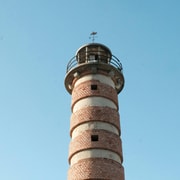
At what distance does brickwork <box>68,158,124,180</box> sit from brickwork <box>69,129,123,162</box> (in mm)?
729

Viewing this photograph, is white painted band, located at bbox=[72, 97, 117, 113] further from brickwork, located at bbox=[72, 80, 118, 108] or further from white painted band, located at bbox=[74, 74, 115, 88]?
white painted band, located at bbox=[74, 74, 115, 88]

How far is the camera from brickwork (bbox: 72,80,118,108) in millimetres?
19109

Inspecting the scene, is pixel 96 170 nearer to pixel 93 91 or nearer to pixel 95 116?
pixel 95 116

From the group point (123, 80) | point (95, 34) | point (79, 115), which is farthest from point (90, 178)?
point (95, 34)

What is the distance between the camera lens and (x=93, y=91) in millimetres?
19203

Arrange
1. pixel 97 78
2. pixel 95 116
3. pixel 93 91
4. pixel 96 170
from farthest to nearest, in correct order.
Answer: pixel 97 78 → pixel 93 91 → pixel 95 116 → pixel 96 170

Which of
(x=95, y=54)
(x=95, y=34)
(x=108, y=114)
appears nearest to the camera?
(x=108, y=114)

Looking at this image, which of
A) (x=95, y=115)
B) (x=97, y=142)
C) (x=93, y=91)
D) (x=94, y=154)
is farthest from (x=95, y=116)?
(x=94, y=154)

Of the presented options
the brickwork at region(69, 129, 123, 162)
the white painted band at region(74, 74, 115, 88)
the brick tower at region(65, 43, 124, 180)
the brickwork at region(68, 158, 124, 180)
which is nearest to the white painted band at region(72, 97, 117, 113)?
the brick tower at region(65, 43, 124, 180)

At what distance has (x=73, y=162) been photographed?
17.4 meters

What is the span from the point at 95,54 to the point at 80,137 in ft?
20.9

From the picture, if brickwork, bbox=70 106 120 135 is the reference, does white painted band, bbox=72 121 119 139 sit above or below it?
below

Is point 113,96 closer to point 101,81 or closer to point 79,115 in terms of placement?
point 101,81

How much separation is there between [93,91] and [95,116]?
5.87 feet
